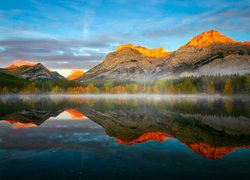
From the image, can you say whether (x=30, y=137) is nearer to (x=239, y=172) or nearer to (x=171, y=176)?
(x=171, y=176)

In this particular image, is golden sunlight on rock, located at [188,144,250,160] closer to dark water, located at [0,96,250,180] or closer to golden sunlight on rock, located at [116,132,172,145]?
dark water, located at [0,96,250,180]

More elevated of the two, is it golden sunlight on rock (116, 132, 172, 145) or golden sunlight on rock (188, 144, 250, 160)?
golden sunlight on rock (188, 144, 250, 160)

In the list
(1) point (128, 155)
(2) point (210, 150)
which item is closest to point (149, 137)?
(2) point (210, 150)

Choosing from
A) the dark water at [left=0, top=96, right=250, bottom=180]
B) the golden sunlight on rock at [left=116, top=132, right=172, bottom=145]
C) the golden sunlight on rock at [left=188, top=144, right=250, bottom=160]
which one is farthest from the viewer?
the golden sunlight on rock at [left=116, top=132, right=172, bottom=145]

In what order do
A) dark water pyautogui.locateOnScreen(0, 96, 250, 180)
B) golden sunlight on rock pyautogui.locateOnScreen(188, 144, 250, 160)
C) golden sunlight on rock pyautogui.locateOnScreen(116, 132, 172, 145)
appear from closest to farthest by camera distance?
dark water pyautogui.locateOnScreen(0, 96, 250, 180) < golden sunlight on rock pyautogui.locateOnScreen(188, 144, 250, 160) < golden sunlight on rock pyautogui.locateOnScreen(116, 132, 172, 145)

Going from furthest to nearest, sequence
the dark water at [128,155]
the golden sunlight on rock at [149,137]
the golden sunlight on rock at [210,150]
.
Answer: the golden sunlight on rock at [149,137]
the golden sunlight on rock at [210,150]
the dark water at [128,155]

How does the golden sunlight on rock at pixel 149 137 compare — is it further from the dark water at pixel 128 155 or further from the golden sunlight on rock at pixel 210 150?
the golden sunlight on rock at pixel 210 150

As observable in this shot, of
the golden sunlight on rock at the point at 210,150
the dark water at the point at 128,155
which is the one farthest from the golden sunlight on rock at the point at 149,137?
the golden sunlight on rock at the point at 210,150

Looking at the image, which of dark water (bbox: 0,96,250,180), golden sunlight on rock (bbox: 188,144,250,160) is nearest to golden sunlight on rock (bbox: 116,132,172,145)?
dark water (bbox: 0,96,250,180)

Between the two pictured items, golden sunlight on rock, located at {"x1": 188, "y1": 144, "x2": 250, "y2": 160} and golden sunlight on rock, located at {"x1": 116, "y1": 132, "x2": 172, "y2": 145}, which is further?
golden sunlight on rock, located at {"x1": 116, "y1": 132, "x2": 172, "y2": 145}

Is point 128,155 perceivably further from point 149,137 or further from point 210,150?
point 149,137

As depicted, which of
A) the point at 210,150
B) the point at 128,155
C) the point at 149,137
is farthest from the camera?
the point at 149,137

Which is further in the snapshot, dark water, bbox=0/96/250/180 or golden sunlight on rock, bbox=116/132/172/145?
golden sunlight on rock, bbox=116/132/172/145

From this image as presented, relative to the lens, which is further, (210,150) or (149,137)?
(149,137)
